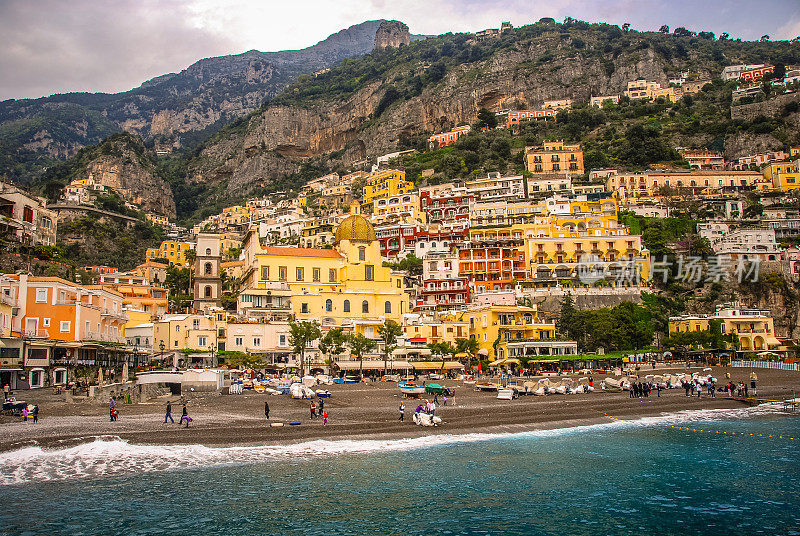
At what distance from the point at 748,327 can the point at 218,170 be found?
139 meters

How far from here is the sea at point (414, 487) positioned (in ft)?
55.2

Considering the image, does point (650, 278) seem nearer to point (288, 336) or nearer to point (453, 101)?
point (288, 336)

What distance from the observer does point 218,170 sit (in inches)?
6855

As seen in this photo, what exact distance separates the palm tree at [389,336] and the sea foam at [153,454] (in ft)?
84.3

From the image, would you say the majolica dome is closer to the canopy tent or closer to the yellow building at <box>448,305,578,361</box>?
→ the yellow building at <box>448,305,578,361</box>

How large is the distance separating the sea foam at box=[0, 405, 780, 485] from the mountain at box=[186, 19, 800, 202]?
9772 centimetres

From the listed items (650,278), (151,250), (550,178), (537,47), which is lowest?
(650,278)

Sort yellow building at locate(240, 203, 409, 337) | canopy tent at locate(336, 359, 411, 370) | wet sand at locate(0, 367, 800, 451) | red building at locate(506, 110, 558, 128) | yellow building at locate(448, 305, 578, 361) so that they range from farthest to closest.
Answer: red building at locate(506, 110, 558, 128)
yellow building at locate(240, 203, 409, 337)
yellow building at locate(448, 305, 578, 361)
canopy tent at locate(336, 359, 411, 370)
wet sand at locate(0, 367, 800, 451)

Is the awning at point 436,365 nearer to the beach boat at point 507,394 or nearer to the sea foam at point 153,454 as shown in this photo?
the beach boat at point 507,394

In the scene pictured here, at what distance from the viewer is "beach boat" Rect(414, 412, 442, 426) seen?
103 feet

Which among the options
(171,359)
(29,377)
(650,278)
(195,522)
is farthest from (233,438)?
(650,278)

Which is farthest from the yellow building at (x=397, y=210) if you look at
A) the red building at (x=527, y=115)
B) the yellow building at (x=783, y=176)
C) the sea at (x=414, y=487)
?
the sea at (x=414, y=487)

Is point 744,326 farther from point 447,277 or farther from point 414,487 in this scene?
point 414,487

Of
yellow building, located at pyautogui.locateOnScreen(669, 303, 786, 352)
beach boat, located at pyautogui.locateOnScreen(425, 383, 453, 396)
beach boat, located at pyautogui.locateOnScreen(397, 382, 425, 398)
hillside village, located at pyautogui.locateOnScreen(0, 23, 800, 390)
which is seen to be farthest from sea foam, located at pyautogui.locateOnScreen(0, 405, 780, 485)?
yellow building, located at pyautogui.locateOnScreen(669, 303, 786, 352)
